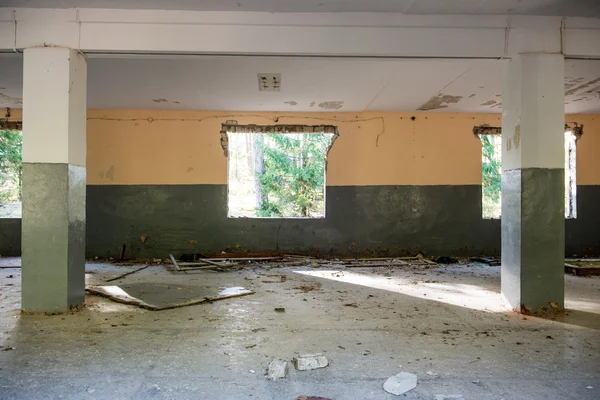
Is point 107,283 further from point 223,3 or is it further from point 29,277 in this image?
point 223,3

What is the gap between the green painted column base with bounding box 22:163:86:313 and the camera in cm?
383

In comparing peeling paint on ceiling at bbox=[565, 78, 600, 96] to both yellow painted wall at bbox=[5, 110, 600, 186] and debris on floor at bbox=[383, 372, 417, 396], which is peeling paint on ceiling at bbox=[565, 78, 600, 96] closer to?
yellow painted wall at bbox=[5, 110, 600, 186]

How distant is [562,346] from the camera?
3.04 metres

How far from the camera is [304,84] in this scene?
6.02 m

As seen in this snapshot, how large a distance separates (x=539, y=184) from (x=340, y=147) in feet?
14.3

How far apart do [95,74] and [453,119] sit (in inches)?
248

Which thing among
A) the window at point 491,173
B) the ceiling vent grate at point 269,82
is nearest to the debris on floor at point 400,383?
the ceiling vent grate at point 269,82

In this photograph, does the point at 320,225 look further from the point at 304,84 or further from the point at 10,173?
the point at 10,173

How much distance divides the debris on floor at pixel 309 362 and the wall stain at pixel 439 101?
5217 millimetres

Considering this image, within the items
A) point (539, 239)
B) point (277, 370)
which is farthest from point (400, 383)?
point (539, 239)

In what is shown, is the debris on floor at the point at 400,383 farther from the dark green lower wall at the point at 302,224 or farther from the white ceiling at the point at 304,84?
the dark green lower wall at the point at 302,224

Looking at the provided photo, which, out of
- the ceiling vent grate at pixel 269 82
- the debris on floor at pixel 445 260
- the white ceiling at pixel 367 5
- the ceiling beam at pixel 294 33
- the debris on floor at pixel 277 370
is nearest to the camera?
the debris on floor at pixel 277 370

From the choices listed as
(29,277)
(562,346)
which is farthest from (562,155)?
(29,277)

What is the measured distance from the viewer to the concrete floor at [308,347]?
234 cm
